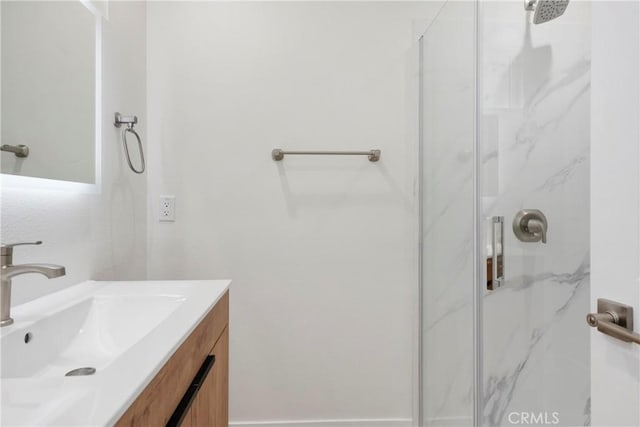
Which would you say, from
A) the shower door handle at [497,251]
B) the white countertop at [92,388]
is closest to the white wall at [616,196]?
the shower door handle at [497,251]

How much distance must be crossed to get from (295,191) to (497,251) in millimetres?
932

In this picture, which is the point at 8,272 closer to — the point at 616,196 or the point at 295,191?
the point at 295,191

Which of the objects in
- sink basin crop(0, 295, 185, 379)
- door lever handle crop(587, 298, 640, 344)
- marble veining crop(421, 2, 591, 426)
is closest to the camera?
door lever handle crop(587, 298, 640, 344)

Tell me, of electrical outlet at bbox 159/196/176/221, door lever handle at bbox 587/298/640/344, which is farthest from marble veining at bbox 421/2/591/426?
electrical outlet at bbox 159/196/176/221

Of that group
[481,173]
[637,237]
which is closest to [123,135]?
[481,173]

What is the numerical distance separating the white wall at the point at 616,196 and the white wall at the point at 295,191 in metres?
1.08

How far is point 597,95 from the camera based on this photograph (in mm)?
708

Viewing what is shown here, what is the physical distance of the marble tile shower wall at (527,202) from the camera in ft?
3.94

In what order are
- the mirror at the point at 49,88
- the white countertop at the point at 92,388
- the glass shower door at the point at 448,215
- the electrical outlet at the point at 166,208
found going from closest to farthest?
the white countertop at the point at 92,388
the mirror at the point at 49,88
the glass shower door at the point at 448,215
the electrical outlet at the point at 166,208

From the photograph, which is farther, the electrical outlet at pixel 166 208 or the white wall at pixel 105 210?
the electrical outlet at pixel 166 208

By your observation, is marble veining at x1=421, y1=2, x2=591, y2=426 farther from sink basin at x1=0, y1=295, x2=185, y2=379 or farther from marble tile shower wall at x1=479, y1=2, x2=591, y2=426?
sink basin at x1=0, y1=295, x2=185, y2=379

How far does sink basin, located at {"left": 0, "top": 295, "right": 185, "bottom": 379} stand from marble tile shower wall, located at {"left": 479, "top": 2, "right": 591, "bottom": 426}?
109 cm

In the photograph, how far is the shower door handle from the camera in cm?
121

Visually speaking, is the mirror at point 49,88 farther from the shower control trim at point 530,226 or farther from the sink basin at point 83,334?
the shower control trim at point 530,226
